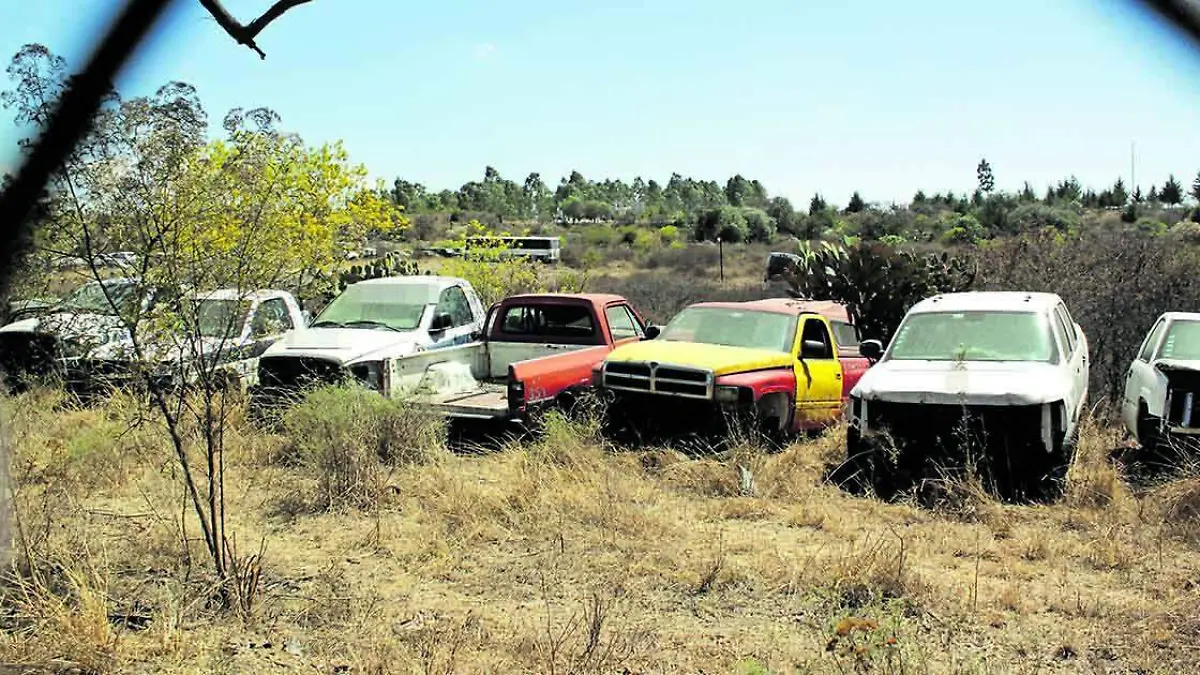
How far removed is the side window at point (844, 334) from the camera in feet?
38.0

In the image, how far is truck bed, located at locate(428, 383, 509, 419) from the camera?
9.57m

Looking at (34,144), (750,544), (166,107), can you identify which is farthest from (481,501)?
(34,144)

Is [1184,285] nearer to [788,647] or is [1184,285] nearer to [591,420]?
[591,420]

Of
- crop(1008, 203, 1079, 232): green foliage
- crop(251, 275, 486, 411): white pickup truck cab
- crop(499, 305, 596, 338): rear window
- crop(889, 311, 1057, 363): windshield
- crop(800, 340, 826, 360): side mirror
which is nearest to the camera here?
crop(889, 311, 1057, 363): windshield

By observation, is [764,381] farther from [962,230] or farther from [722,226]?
[722,226]

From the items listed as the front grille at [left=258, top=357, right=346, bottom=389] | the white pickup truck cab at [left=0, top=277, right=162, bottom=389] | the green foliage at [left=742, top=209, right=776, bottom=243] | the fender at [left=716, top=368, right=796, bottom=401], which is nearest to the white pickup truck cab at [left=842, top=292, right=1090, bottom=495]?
the fender at [left=716, top=368, right=796, bottom=401]

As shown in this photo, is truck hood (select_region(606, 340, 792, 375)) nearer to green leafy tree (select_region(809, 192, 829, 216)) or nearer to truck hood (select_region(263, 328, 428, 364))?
truck hood (select_region(263, 328, 428, 364))

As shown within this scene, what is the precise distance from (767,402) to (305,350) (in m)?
4.85

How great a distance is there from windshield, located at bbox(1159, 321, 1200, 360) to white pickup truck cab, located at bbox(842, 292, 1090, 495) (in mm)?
825

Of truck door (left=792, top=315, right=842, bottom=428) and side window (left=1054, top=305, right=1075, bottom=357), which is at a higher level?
side window (left=1054, top=305, right=1075, bottom=357)

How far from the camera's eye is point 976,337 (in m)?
9.02

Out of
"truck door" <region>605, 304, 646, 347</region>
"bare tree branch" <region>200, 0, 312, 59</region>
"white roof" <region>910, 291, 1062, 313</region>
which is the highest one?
"bare tree branch" <region>200, 0, 312, 59</region>

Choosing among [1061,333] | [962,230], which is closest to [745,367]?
[1061,333]

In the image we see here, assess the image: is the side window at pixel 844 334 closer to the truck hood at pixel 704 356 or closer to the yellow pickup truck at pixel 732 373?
the yellow pickup truck at pixel 732 373
